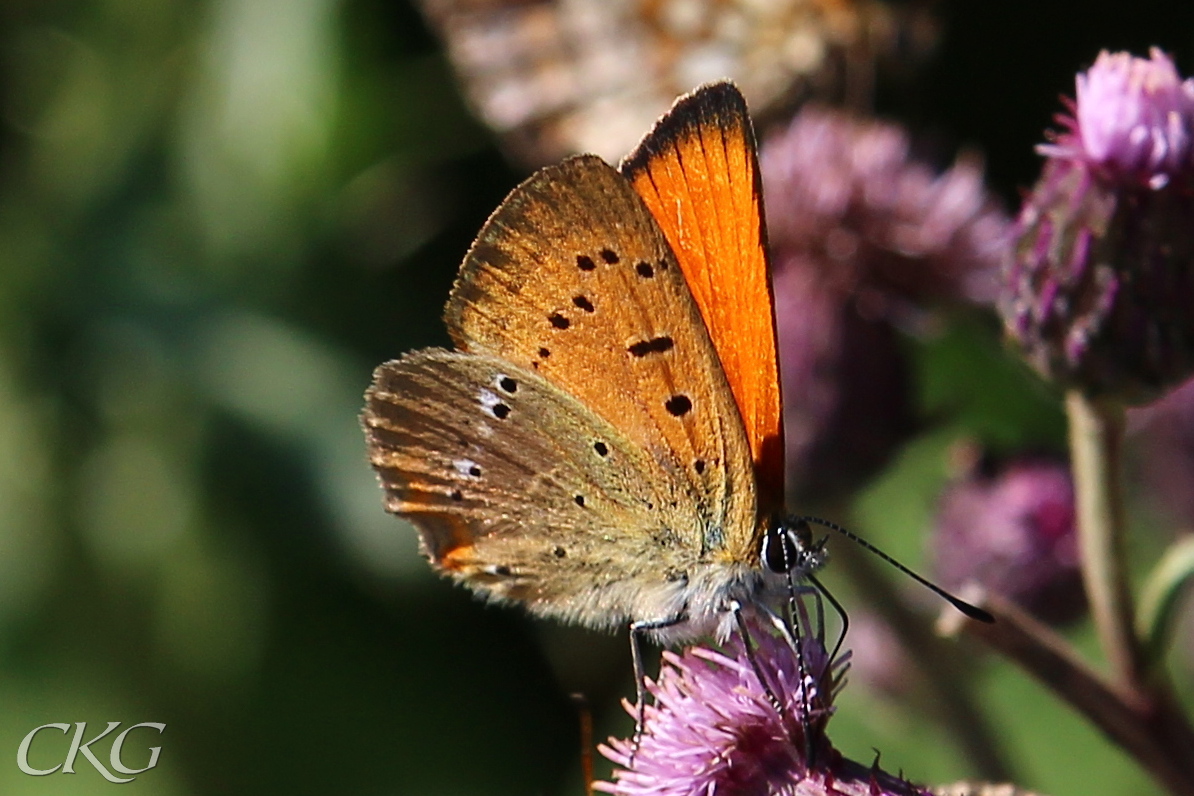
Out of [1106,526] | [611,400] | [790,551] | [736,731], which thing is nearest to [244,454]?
[611,400]

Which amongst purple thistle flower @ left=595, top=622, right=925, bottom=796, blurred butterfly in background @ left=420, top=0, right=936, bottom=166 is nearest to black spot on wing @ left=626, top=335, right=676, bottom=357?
purple thistle flower @ left=595, top=622, right=925, bottom=796

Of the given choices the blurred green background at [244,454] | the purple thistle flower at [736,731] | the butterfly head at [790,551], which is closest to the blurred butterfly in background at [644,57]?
the blurred green background at [244,454]

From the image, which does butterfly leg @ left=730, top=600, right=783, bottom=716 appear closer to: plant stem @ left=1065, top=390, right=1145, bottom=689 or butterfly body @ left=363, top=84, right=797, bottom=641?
butterfly body @ left=363, top=84, right=797, bottom=641

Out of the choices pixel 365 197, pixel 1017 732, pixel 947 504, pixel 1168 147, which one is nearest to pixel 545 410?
pixel 1168 147

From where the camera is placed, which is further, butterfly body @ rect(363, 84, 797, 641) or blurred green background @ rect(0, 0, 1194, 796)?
blurred green background @ rect(0, 0, 1194, 796)

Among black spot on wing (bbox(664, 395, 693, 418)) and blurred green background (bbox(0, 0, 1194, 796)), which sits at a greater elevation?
blurred green background (bbox(0, 0, 1194, 796))

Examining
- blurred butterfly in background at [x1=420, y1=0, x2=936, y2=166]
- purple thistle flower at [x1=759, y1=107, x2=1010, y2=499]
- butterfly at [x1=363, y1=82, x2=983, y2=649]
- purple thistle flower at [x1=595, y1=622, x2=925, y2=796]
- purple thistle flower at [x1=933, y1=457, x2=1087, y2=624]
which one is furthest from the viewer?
blurred butterfly in background at [x1=420, y1=0, x2=936, y2=166]

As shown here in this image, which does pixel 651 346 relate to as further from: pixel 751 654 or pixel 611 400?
pixel 751 654
